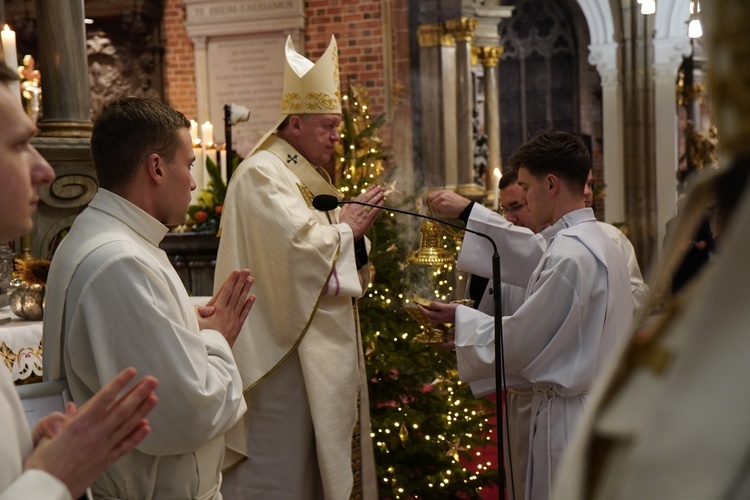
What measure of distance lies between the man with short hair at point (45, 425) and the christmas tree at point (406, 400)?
9.61 feet

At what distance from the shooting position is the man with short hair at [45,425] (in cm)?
139

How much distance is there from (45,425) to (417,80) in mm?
8579

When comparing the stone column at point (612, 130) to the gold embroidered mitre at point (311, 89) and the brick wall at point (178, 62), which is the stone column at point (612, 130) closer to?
the brick wall at point (178, 62)

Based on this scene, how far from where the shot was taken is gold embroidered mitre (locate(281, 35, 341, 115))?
13.3 feet

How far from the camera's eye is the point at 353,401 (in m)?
3.85

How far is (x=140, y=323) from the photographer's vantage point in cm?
206

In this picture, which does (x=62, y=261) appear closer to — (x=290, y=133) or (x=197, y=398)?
(x=197, y=398)

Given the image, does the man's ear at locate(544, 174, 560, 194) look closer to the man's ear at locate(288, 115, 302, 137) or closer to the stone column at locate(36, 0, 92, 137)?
the man's ear at locate(288, 115, 302, 137)

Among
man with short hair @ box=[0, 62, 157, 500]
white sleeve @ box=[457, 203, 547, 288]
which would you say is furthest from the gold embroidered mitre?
man with short hair @ box=[0, 62, 157, 500]

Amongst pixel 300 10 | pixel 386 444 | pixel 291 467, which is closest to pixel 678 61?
pixel 300 10

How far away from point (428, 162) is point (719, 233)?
29.7 ft

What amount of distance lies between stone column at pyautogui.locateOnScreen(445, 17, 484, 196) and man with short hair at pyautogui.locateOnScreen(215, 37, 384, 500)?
6131mm

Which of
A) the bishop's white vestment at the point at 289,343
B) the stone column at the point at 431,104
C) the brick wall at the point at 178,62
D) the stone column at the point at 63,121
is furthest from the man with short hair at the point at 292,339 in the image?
the brick wall at the point at 178,62

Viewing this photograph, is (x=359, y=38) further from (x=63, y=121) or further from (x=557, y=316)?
(x=557, y=316)
